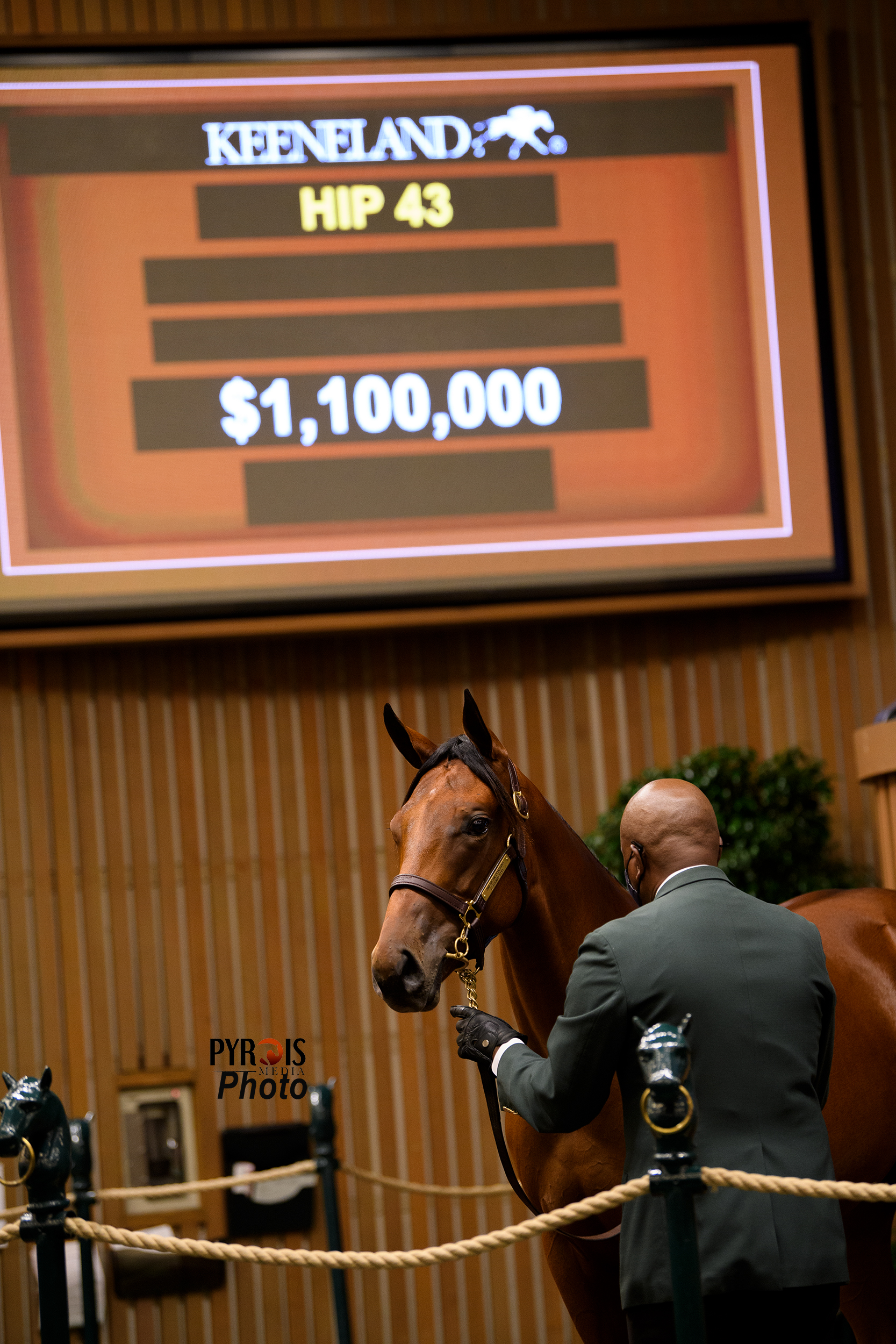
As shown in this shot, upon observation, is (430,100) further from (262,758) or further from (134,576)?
(262,758)

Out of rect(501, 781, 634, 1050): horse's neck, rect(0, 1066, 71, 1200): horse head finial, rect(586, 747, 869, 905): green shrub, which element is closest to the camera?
rect(0, 1066, 71, 1200): horse head finial

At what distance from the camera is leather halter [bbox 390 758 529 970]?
90.1 inches

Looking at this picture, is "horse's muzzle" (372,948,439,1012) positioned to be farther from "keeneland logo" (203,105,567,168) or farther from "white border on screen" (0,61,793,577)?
"keeneland logo" (203,105,567,168)

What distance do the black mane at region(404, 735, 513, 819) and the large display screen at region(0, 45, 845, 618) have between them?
114 inches

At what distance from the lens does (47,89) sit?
212 inches

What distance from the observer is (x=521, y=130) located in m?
5.60

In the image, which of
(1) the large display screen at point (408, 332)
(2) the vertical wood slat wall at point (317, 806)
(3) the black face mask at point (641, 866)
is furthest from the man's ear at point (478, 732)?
(2) the vertical wood slat wall at point (317, 806)

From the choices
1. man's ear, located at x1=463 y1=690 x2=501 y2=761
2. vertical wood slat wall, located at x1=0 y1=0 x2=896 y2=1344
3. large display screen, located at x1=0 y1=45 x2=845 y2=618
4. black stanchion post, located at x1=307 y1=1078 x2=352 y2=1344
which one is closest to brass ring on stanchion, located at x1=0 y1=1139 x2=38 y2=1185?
man's ear, located at x1=463 y1=690 x2=501 y2=761

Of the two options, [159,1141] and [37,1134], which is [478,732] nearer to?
[37,1134]

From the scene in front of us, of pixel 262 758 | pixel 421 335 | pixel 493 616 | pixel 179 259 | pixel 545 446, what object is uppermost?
pixel 179 259

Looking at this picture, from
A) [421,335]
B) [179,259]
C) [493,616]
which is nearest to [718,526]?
[493,616]

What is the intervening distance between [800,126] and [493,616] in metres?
2.66

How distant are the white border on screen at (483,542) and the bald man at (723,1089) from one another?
355cm

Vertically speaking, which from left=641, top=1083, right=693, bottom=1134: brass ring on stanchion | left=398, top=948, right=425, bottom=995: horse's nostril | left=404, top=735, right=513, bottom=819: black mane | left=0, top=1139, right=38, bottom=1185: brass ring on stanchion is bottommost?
left=0, top=1139, right=38, bottom=1185: brass ring on stanchion
